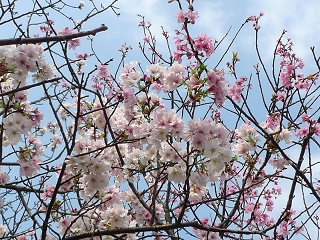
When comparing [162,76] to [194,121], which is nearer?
[194,121]

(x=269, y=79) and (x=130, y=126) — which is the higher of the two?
(x=269, y=79)

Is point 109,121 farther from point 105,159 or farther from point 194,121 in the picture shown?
point 194,121

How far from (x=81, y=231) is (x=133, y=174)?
0.65 m

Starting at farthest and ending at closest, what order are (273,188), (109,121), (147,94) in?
(273,188)
(109,121)
(147,94)

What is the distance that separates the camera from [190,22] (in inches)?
137

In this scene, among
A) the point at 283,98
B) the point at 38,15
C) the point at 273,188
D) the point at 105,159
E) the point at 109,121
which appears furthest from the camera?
the point at 273,188

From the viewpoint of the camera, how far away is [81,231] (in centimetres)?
305

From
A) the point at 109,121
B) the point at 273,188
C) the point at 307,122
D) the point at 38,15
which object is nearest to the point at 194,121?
the point at 109,121

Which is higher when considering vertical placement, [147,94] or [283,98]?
[283,98]

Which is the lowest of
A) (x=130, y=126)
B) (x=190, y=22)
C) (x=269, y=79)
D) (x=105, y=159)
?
(x=105, y=159)

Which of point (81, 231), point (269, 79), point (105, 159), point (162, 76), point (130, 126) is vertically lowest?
point (81, 231)

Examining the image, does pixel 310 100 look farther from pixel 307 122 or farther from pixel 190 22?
pixel 190 22

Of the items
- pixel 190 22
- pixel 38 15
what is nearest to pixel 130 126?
pixel 190 22

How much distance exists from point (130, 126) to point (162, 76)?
513 mm
